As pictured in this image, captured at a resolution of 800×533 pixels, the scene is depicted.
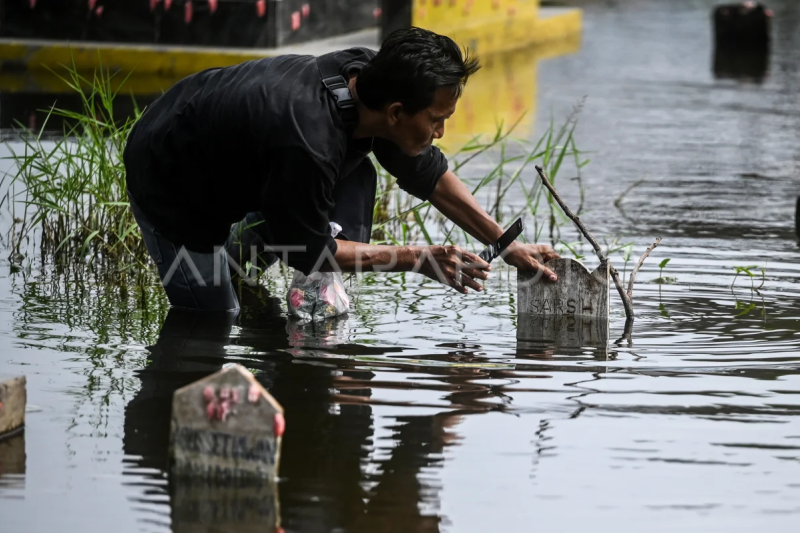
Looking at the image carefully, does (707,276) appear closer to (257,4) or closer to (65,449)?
(65,449)

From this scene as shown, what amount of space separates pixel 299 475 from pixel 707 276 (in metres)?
3.08

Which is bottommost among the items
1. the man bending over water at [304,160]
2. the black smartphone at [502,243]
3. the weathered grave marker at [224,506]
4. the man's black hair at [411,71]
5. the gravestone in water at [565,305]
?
the weathered grave marker at [224,506]

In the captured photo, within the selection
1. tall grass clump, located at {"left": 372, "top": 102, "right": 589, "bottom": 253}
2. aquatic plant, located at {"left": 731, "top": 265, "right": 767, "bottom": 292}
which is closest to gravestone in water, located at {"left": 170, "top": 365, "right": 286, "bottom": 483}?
tall grass clump, located at {"left": 372, "top": 102, "right": 589, "bottom": 253}

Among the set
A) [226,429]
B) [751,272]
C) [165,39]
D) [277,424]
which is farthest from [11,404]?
[165,39]

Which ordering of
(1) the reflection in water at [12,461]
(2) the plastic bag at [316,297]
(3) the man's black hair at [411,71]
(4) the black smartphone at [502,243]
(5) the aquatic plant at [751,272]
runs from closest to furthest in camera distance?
(1) the reflection in water at [12,461], (3) the man's black hair at [411,71], (4) the black smartphone at [502,243], (2) the plastic bag at [316,297], (5) the aquatic plant at [751,272]

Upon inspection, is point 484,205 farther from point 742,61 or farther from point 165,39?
point 742,61

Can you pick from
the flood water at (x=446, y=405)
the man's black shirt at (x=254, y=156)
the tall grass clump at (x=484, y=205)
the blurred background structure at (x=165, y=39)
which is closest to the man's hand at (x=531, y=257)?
the flood water at (x=446, y=405)

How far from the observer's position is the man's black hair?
159 inches

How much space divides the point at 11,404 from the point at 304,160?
1.16 meters

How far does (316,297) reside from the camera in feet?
17.1

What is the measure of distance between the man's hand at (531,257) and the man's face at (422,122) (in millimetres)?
769

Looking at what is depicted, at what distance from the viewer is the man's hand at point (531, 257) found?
4930mm

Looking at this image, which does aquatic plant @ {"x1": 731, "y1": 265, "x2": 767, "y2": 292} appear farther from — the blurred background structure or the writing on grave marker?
the blurred background structure

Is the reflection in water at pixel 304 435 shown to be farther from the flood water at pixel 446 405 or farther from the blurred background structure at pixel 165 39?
the blurred background structure at pixel 165 39
